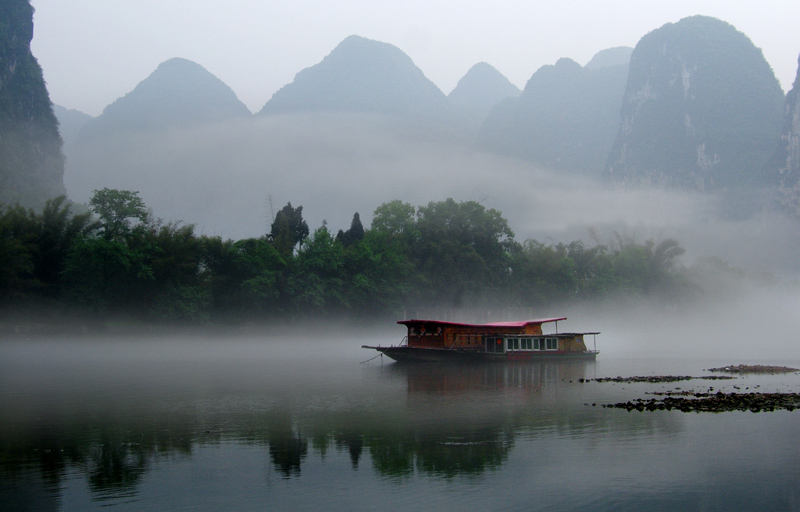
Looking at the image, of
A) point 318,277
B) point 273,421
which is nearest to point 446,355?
point 273,421

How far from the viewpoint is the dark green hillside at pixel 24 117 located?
122 m

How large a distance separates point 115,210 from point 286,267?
2000 cm

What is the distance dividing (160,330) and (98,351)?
54.0ft

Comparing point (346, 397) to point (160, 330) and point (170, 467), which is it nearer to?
point (170, 467)

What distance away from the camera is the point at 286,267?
80.2m

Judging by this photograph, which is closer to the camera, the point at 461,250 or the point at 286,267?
the point at 286,267

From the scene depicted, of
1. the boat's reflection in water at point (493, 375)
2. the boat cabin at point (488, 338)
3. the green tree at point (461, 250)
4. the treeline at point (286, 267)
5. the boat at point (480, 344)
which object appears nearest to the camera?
the boat's reflection in water at point (493, 375)

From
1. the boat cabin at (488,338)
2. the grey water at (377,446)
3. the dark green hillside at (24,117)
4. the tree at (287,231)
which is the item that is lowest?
the grey water at (377,446)

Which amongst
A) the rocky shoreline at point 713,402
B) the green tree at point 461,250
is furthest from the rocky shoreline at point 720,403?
the green tree at point 461,250

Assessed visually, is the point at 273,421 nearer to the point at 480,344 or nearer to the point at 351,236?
the point at 480,344

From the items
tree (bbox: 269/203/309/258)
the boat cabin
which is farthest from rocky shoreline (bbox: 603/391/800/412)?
tree (bbox: 269/203/309/258)

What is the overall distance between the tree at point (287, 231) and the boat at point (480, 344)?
3806cm

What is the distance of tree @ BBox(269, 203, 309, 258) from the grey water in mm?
46999

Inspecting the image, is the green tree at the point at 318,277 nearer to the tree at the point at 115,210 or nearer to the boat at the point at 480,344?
the tree at the point at 115,210
